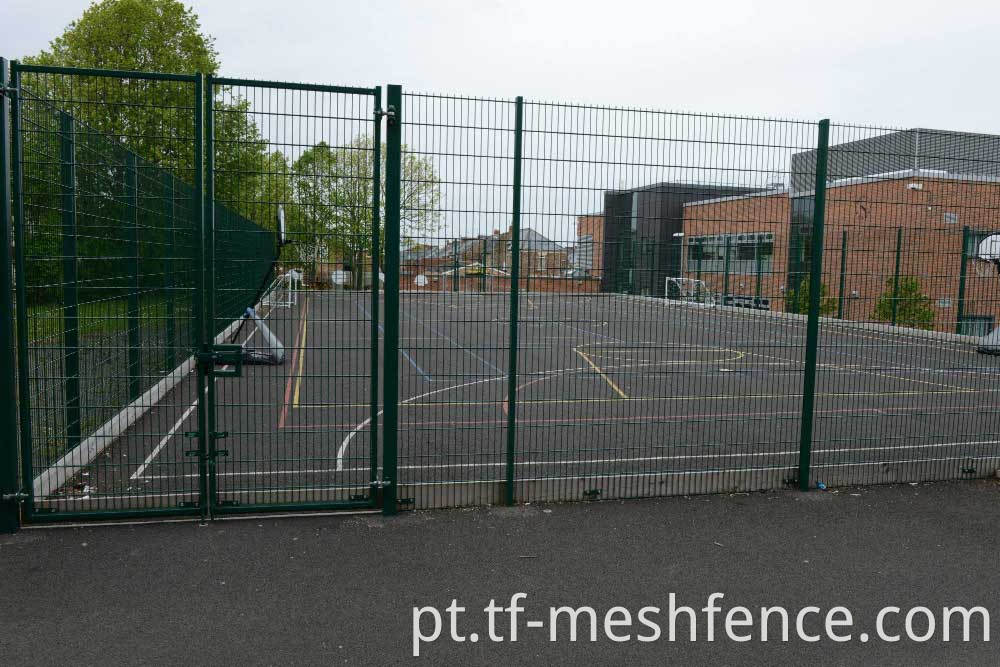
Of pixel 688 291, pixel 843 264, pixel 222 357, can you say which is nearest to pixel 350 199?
pixel 222 357

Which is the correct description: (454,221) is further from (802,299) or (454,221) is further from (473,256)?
(802,299)

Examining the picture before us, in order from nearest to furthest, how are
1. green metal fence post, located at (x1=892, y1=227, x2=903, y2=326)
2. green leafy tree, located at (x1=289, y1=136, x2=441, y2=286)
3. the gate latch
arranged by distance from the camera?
the gate latch, green leafy tree, located at (x1=289, y1=136, x2=441, y2=286), green metal fence post, located at (x1=892, y1=227, x2=903, y2=326)

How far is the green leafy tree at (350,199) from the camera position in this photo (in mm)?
5613

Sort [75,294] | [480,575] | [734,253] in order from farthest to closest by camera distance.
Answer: [734,253] < [75,294] < [480,575]

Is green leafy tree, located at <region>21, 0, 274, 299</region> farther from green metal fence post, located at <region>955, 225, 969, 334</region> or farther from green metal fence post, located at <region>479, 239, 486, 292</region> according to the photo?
green metal fence post, located at <region>955, 225, 969, 334</region>

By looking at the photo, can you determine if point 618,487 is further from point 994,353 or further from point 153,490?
point 994,353

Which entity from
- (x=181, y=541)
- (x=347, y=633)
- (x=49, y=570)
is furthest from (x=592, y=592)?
(x=49, y=570)

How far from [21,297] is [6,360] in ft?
1.43

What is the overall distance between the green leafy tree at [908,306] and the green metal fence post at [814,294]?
84cm

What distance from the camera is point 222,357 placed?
5395 mm

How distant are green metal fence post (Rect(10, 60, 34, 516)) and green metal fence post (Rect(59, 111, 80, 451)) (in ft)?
1.71

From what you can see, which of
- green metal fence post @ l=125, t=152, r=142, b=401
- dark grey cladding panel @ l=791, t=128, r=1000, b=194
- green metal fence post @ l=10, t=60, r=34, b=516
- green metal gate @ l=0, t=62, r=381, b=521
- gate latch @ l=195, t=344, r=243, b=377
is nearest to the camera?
green metal fence post @ l=10, t=60, r=34, b=516

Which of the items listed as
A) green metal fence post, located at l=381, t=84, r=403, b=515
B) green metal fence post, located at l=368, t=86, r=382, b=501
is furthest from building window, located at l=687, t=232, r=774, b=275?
green metal fence post, located at l=368, t=86, r=382, b=501

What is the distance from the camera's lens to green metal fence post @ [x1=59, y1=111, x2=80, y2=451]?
5.83m
